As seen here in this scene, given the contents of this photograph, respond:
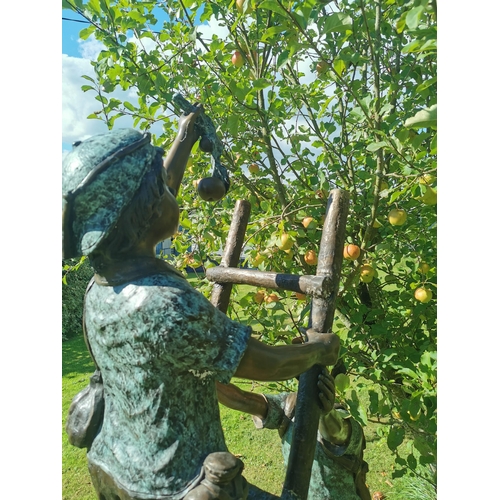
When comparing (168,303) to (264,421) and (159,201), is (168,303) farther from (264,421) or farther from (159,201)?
(264,421)

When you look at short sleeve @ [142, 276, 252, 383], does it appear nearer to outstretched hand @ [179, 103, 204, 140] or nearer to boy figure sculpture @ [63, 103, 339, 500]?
boy figure sculpture @ [63, 103, 339, 500]

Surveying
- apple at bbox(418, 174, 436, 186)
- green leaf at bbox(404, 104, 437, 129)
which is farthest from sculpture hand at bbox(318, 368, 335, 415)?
apple at bbox(418, 174, 436, 186)

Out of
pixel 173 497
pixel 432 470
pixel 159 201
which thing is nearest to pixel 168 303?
pixel 159 201

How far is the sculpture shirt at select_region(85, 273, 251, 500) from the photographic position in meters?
1.09

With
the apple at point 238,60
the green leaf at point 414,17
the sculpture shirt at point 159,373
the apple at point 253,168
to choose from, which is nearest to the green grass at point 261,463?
the apple at point 253,168

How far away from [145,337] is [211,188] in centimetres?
60

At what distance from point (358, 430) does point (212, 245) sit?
5.22ft

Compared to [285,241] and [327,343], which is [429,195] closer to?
[285,241]

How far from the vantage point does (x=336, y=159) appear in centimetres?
266

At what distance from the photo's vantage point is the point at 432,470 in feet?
9.37

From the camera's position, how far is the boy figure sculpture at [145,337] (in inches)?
43.1

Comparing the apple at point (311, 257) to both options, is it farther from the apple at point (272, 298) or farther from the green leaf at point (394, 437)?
the green leaf at point (394, 437)

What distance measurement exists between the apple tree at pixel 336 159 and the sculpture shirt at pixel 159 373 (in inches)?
37.9

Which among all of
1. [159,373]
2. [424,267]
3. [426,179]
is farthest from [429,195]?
[159,373]
